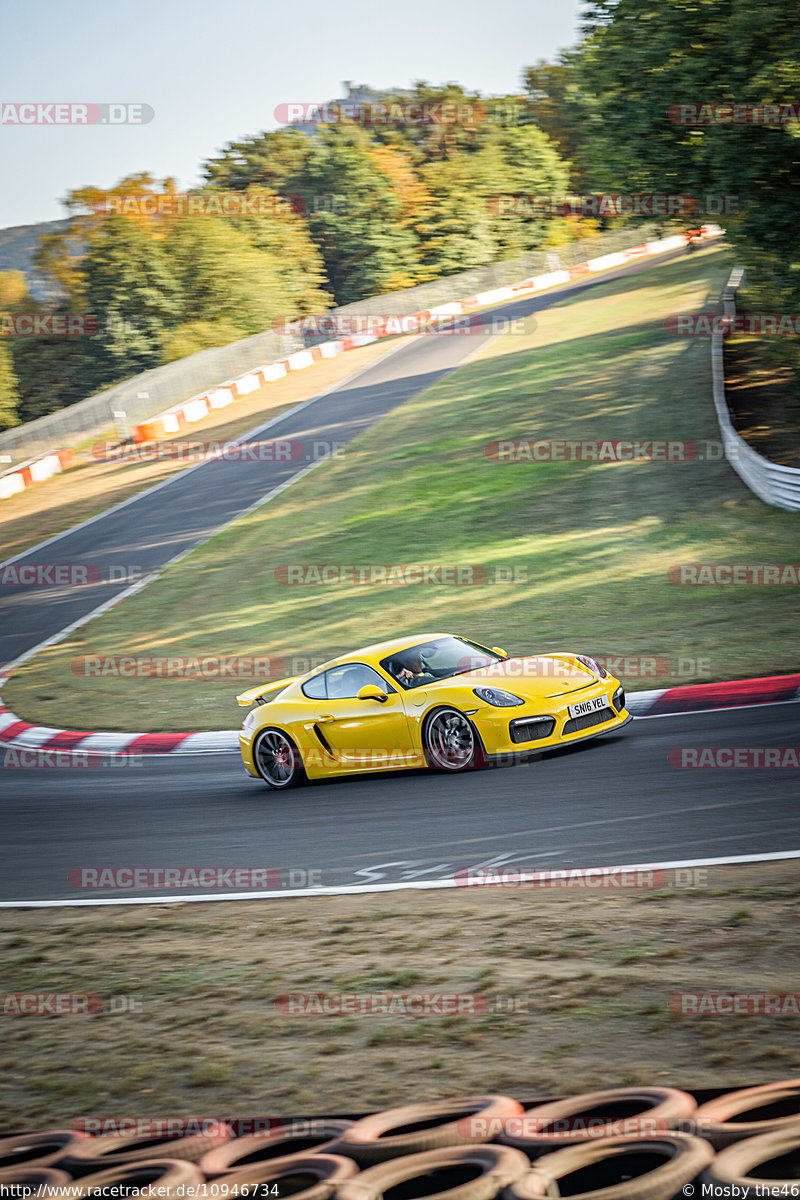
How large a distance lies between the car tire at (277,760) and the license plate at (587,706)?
9.00 feet

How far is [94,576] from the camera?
22.2 m

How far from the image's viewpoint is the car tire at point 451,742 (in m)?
9.48

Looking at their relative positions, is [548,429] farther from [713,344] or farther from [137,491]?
[137,491]

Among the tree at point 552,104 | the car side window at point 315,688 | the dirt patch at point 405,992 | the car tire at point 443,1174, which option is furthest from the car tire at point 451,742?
the tree at point 552,104

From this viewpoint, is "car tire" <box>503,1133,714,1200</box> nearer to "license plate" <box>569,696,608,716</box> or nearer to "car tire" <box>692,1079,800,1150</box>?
"car tire" <box>692,1079,800,1150</box>

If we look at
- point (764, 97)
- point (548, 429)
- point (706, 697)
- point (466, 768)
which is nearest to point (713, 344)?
point (548, 429)

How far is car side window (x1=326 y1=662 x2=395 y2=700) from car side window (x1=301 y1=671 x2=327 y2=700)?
67mm

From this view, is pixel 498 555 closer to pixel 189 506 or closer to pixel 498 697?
pixel 498 697

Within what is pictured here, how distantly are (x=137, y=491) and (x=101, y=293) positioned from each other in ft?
113

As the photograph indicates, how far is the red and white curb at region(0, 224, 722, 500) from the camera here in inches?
1275

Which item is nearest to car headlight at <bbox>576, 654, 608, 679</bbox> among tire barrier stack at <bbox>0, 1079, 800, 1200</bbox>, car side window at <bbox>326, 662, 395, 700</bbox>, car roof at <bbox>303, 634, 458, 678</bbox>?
car roof at <bbox>303, 634, 458, 678</bbox>

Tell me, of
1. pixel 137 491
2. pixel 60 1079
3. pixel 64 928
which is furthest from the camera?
pixel 137 491

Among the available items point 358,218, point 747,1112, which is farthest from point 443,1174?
point 358,218

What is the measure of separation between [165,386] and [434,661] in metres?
27.9
